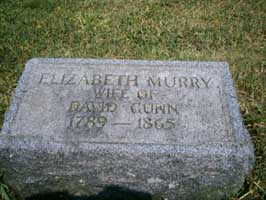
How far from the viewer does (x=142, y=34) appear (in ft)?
14.7

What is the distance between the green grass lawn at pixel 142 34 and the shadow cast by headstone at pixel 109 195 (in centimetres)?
Answer: 108

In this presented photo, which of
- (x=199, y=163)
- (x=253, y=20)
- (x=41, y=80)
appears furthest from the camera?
(x=253, y=20)

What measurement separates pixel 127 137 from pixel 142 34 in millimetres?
2205

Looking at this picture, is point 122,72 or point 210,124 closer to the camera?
point 210,124

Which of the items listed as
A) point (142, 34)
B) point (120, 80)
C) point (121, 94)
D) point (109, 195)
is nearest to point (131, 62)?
point (120, 80)

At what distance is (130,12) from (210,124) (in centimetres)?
264

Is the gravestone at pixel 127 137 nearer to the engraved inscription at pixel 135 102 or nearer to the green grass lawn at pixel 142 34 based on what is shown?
the engraved inscription at pixel 135 102

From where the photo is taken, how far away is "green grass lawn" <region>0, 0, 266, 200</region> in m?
3.98

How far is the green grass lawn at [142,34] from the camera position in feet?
13.0

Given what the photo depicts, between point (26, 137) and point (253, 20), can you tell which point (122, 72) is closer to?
point (26, 137)

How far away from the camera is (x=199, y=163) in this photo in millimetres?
2443

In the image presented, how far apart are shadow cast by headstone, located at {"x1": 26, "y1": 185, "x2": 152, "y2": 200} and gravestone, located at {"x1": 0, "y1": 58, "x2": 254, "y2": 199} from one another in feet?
0.13

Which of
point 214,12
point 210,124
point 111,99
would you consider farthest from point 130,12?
point 210,124

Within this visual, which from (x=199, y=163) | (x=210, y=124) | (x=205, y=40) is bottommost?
(x=199, y=163)
